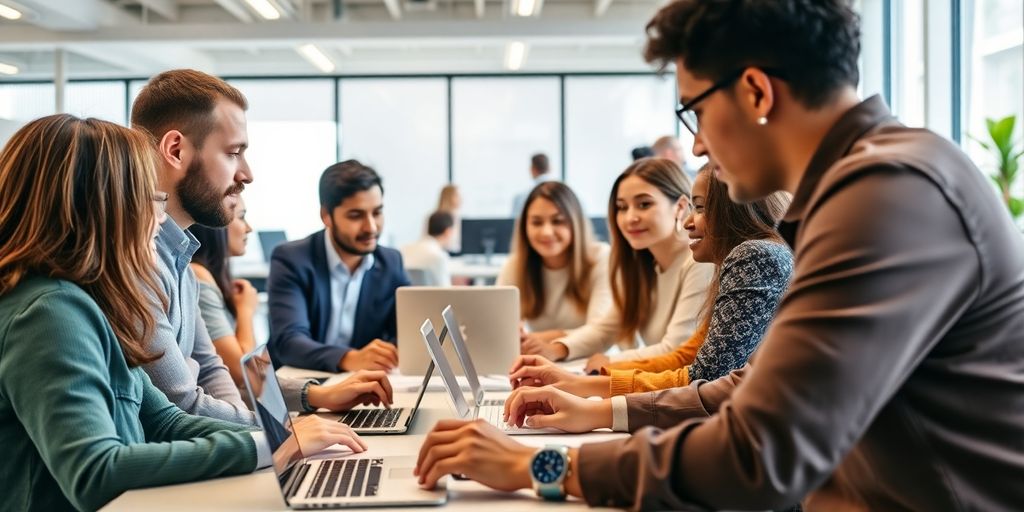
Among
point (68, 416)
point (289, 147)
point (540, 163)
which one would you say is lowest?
point (68, 416)

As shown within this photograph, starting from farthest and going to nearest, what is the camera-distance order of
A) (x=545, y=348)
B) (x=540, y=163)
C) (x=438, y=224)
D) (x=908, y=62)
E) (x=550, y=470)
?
(x=540, y=163), (x=438, y=224), (x=908, y=62), (x=545, y=348), (x=550, y=470)

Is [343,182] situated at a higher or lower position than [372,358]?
higher

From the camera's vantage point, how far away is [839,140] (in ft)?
3.88

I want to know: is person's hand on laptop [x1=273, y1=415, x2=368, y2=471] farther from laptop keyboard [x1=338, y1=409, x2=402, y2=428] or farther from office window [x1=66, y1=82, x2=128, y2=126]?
office window [x1=66, y1=82, x2=128, y2=126]

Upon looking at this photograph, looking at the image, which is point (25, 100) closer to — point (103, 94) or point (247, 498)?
point (103, 94)

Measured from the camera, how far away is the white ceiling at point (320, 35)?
8.05 meters

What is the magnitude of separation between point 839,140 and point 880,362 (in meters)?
0.31

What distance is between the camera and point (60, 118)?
152 cm

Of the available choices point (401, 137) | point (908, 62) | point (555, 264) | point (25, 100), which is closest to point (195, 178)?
point (555, 264)

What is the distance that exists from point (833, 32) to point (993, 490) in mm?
572

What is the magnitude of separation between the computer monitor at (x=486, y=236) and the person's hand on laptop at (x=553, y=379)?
5.75m

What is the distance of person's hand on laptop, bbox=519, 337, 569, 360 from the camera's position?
124 inches

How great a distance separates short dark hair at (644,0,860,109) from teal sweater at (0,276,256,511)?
94 centimetres

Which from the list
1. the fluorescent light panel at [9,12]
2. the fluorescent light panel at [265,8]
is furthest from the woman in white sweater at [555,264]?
the fluorescent light panel at [9,12]
